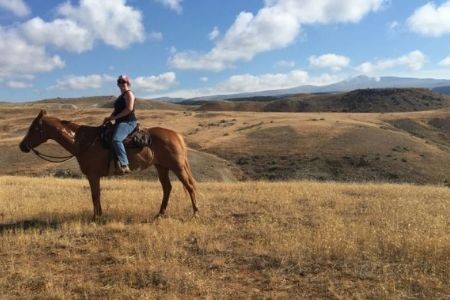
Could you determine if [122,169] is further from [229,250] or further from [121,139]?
[229,250]

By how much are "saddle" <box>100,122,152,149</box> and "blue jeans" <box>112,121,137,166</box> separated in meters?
0.16

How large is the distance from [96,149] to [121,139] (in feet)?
2.43

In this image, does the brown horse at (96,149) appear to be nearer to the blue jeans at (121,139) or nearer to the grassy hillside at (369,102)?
the blue jeans at (121,139)

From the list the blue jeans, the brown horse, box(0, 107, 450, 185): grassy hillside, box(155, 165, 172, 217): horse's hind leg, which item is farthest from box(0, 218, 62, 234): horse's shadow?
box(0, 107, 450, 185): grassy hillside

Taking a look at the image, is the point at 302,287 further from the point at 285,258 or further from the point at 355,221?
the point at 355,221

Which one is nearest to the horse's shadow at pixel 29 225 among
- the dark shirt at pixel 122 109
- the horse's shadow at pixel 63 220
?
the horse's shadow at pixel 63 220

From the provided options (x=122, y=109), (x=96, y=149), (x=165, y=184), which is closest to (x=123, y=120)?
(x=122, y=109)

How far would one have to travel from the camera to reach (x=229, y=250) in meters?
9.59

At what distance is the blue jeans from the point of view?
12.2 metres

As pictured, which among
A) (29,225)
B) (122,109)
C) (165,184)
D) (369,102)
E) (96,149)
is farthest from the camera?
(369,102)

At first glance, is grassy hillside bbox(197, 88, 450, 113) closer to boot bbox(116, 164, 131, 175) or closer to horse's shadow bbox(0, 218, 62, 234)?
boot bbox(116, 164, 131, 175)

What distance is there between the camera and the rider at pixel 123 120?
40.2 feet

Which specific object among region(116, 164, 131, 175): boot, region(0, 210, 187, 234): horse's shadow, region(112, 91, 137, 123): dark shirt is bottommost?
region(0, 210, 187, 234): horse's shadow

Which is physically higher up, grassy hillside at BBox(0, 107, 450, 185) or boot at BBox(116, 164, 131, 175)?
boot at BBox(116, 164, 131, 175)
